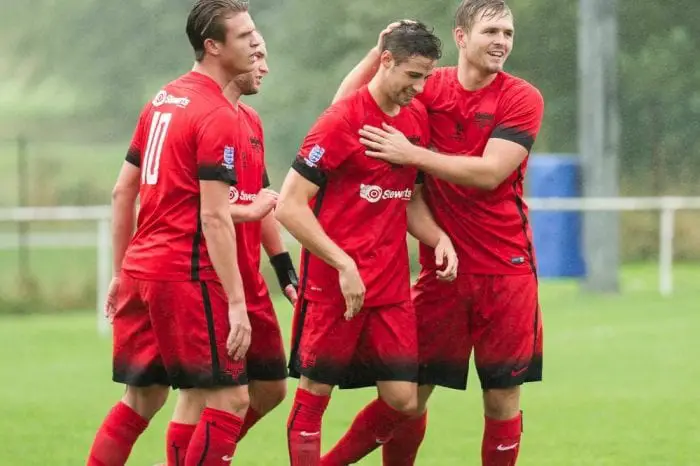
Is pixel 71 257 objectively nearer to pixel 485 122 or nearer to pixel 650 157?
pixel 650 157

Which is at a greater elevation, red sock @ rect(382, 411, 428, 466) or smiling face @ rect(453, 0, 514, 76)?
smiling face @ rect(453, 0, 514, 76)

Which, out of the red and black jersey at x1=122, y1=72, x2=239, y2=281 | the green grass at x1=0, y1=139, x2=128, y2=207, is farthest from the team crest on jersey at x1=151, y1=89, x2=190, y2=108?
the green grass at x1=0, y1=139, x2=128, y2=207

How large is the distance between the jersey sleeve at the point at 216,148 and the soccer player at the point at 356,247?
489 millimetres

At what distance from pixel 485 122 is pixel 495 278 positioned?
25.5 inches

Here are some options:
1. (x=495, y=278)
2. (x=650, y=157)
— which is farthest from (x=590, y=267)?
(x=495, y=278)

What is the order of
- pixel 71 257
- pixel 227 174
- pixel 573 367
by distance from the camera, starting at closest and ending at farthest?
pixel 227 174 → pixel 573 367 → pixel 71 257

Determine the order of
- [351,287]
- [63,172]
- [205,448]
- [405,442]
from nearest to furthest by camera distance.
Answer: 1. [205,448]
2. [351,287]
3. [405,442]
4. [63,172]

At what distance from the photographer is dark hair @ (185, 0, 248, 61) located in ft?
19.5

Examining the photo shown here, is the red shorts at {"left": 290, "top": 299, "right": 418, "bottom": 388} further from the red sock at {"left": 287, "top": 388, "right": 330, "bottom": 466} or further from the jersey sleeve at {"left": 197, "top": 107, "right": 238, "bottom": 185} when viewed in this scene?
the jersey sleeve at {"left": 197, "top": 107, "right": 238, "bottom": 185}

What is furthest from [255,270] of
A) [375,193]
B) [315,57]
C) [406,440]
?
[315,57]

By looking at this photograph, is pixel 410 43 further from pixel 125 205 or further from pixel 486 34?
pixel 125 205

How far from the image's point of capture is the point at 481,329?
659 cm

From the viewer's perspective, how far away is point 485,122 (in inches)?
256

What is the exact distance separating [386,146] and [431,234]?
492 millimetres
